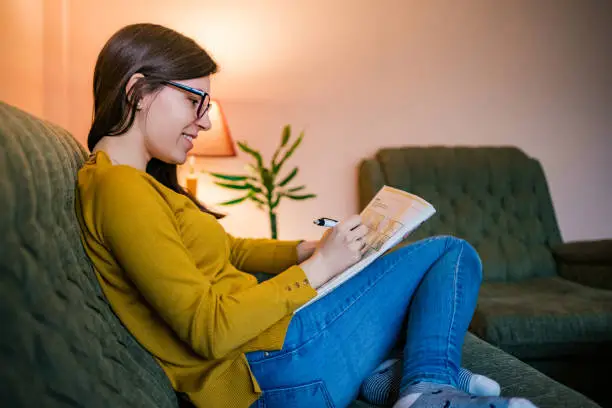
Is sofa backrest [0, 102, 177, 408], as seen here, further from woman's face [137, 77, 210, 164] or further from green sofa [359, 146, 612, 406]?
green sofa [359, 146, 612, 406]

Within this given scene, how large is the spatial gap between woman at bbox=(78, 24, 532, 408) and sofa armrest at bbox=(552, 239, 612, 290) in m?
1.26

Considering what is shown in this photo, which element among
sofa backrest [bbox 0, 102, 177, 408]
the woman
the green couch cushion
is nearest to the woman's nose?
the woman

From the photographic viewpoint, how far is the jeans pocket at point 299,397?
88 centimetres

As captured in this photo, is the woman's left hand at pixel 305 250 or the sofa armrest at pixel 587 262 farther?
the sofa armrest at pixel 587 262

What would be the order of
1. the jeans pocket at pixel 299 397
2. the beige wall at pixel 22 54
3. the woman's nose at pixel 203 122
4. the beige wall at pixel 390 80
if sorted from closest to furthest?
the jeans pocket at pixel 299 397 < the woman's nose at pixel 203 122 < the beige wall at pixel 22 54 < the beige wall at pixel 390 80

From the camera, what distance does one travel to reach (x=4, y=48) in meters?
1.89

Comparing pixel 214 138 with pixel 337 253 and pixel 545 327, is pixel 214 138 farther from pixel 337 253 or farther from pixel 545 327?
pixel 545 327

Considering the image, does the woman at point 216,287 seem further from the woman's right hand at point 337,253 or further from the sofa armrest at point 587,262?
the sofa armrest at point 587,262

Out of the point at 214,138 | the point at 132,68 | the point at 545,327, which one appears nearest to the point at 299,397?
the point at 132,68

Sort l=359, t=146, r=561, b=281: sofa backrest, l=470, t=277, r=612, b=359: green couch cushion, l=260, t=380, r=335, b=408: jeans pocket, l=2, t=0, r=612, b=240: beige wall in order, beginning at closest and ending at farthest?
l=260, t=380, r=335, b=408: jeans pocket → l=470, t=277, r=612, b=359: green couch cushion → l=359, t=146, r=561, b=281: sofa backrest → l=2, t=0, r=612, b=240: beige wall

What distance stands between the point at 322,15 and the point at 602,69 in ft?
5.62

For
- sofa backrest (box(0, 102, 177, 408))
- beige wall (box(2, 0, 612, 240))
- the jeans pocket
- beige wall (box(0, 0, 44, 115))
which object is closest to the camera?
sofa backrest (box(0, 102, 177, 408))

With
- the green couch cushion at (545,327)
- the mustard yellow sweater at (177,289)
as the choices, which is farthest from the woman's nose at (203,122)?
the green couch cushion at (545,327)

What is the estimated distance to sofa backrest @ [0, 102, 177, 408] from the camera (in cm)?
51
